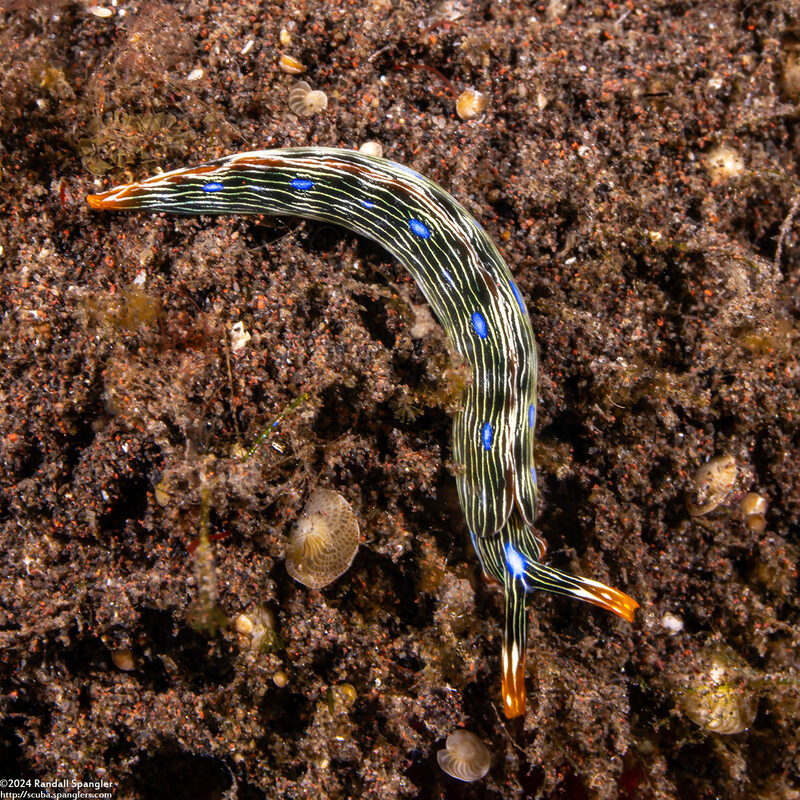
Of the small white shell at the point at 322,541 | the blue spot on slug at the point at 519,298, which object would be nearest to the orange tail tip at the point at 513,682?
the small white shell at the point at 322,541

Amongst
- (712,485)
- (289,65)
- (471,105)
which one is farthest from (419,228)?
(712,485)

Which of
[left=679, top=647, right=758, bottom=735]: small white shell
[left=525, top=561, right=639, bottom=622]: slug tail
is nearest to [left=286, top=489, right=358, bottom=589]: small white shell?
[left=525, top=561, right=639, bottom=622]: slug tail

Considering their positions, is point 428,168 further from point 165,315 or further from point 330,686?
point 330,686

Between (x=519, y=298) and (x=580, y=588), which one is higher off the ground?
(x=519, y=298)

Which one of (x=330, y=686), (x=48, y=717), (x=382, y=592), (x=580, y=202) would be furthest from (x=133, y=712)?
(x=580, y=202)

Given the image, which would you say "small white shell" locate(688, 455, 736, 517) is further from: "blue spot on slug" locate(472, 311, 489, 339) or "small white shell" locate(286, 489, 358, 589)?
"small white shell" locate(286, 489, 358, 589)

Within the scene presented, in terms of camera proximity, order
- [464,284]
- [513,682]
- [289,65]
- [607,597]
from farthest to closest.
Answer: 1. [289,65]
2. [464,284]
3. [513,682]
4. [607,597]

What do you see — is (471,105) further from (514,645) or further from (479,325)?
(514,645)

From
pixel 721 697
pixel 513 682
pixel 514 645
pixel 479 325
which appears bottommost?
pixel 721 697

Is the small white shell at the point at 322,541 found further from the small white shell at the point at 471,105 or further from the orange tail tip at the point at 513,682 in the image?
the small white shell at the point at 471,105
